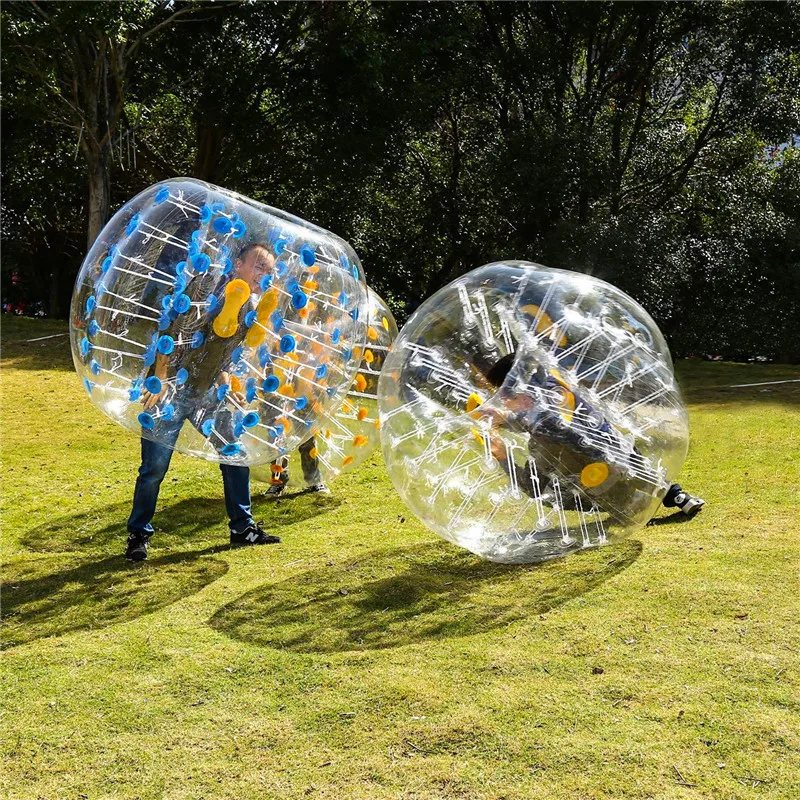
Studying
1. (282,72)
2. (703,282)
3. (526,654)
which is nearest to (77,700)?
(526,654)

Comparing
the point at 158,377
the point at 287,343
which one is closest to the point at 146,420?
the point at 158,377

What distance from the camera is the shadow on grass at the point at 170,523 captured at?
642 cm

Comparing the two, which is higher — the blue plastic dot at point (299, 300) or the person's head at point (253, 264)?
the person's head at point (253, 264)

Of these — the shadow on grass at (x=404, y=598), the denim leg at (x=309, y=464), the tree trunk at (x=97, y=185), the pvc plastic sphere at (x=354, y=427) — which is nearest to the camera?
the shadow on grass at (x=404, y=598)

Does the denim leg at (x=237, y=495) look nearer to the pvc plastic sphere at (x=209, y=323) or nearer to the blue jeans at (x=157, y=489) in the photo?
the blue jeans at (x=157, y=489)

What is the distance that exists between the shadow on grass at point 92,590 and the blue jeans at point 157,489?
0.23 meters

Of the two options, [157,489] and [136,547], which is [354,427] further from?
[136,547]

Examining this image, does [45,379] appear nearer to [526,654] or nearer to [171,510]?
[171,510]

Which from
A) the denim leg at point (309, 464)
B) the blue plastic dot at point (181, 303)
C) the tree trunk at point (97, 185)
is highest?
the tree trunk at point (97, 185)

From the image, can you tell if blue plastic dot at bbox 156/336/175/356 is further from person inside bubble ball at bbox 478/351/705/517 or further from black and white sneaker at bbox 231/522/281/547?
black and white sneaker at bbox 231/522/281/547

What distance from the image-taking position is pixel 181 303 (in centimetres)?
491

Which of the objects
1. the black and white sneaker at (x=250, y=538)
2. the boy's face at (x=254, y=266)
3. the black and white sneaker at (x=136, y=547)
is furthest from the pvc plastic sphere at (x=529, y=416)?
the black and white sneaker at (x=136, y=547)

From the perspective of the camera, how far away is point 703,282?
56.5 ft

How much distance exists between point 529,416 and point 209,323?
1.68m
